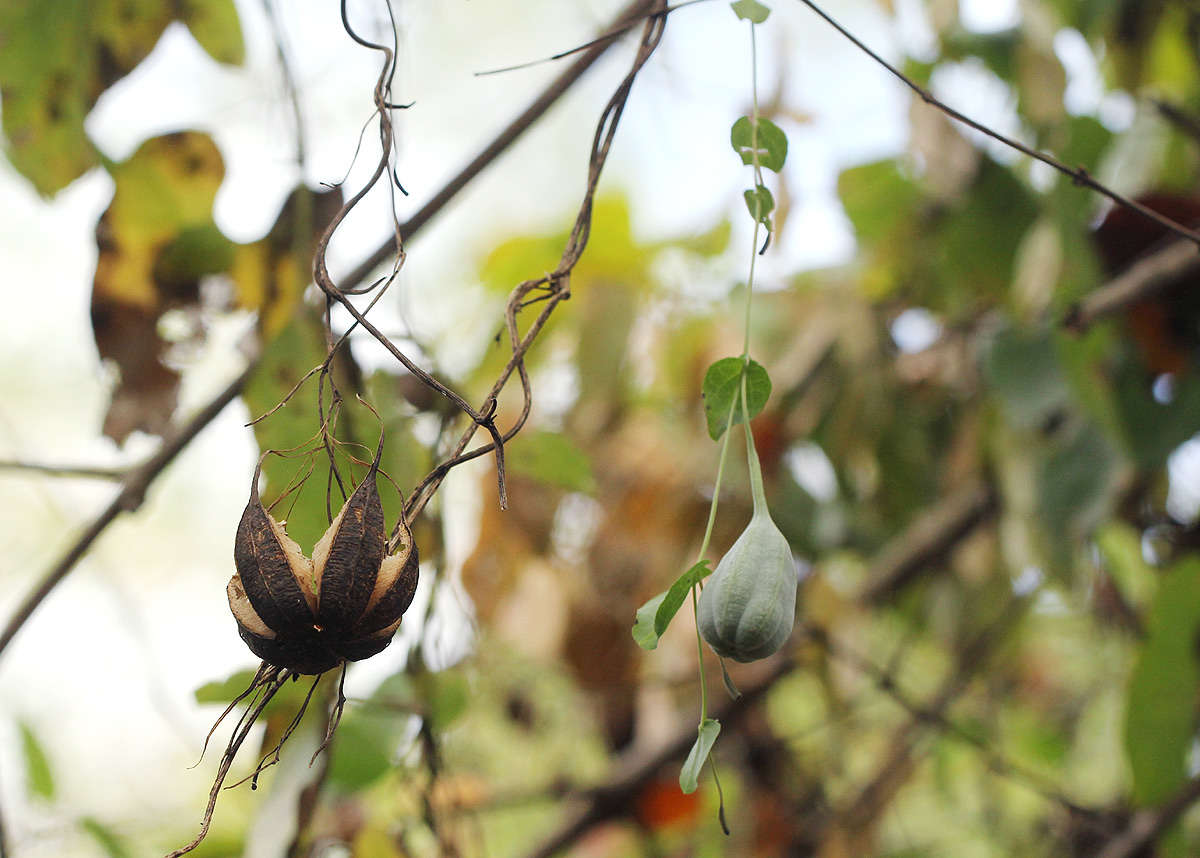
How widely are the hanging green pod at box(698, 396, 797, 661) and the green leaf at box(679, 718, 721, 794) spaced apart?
0.03 m

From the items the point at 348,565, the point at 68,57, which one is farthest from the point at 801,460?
the point at 348,565

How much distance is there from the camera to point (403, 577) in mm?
325

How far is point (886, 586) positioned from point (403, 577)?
94 cm

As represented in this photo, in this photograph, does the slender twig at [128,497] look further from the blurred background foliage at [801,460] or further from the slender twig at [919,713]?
the slender twig at [919,713]

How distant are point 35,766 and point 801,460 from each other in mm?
921

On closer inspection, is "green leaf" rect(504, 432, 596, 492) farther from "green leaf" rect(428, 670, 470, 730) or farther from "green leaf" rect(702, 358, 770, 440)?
"green leaf" rect(702, 358, 770, 440)

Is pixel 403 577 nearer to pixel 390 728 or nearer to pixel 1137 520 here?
pixel 390 728

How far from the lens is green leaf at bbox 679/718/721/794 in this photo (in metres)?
0.33

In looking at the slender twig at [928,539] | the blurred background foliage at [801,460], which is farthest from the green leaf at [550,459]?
the slender twig at [928,539]

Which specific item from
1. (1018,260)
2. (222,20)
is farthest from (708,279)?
(222,20)

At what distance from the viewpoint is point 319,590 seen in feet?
1.03

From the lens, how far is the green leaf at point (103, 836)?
830 mm

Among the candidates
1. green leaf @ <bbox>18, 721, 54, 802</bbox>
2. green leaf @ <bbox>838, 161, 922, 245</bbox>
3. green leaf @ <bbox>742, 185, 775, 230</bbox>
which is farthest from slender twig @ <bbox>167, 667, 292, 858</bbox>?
green leaf @ <bbox>838, 161, 922, 245</bbox>

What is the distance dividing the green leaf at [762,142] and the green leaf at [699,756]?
211mm
